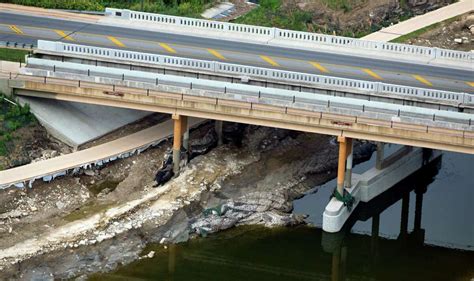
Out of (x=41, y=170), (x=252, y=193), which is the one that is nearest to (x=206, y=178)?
(x=252, y=193)

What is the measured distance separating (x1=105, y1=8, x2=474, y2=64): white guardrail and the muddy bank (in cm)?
637

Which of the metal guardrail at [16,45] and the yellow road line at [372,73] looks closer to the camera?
the yellow road line at [372,73]

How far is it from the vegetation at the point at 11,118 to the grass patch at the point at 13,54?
147 inches

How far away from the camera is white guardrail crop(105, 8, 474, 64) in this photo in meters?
88.5

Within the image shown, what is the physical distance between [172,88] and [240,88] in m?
4.07

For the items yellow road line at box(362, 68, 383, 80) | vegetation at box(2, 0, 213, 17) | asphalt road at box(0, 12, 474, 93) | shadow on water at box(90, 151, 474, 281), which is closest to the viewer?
shadow on water at box(90, 151, 474, 281)

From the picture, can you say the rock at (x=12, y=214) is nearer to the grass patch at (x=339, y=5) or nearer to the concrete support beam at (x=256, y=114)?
the concrete support beam at (x=256, y=114)

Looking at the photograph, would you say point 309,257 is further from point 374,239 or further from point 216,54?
point 216,54

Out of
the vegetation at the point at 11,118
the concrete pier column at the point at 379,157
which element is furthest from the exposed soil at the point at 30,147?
the concrete pier column at the point at 379,157

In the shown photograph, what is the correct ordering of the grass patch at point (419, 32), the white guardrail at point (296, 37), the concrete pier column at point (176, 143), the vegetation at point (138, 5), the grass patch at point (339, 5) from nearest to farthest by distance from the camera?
1. the concrete pier column at point (176, 143)
2. the white guardrail at point (296, 37)
3. the vegetation at point (138, 5)
4. the grass patch at point (419, 32)
5. the grass patch at point (339, 5)

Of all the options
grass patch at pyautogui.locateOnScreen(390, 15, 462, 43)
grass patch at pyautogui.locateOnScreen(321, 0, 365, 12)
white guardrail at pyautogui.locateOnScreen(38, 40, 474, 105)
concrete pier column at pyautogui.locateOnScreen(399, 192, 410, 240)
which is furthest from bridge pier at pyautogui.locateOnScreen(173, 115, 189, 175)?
grass patch at pyautogui.locateOnScreen(321, 0, 365, 12)

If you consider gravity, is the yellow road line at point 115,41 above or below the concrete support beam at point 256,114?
above

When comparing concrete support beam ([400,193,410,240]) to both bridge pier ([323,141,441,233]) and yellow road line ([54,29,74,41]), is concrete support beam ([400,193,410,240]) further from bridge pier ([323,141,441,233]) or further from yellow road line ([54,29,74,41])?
yellow road line ([54,29,74,41])

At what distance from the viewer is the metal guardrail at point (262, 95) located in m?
77.8
